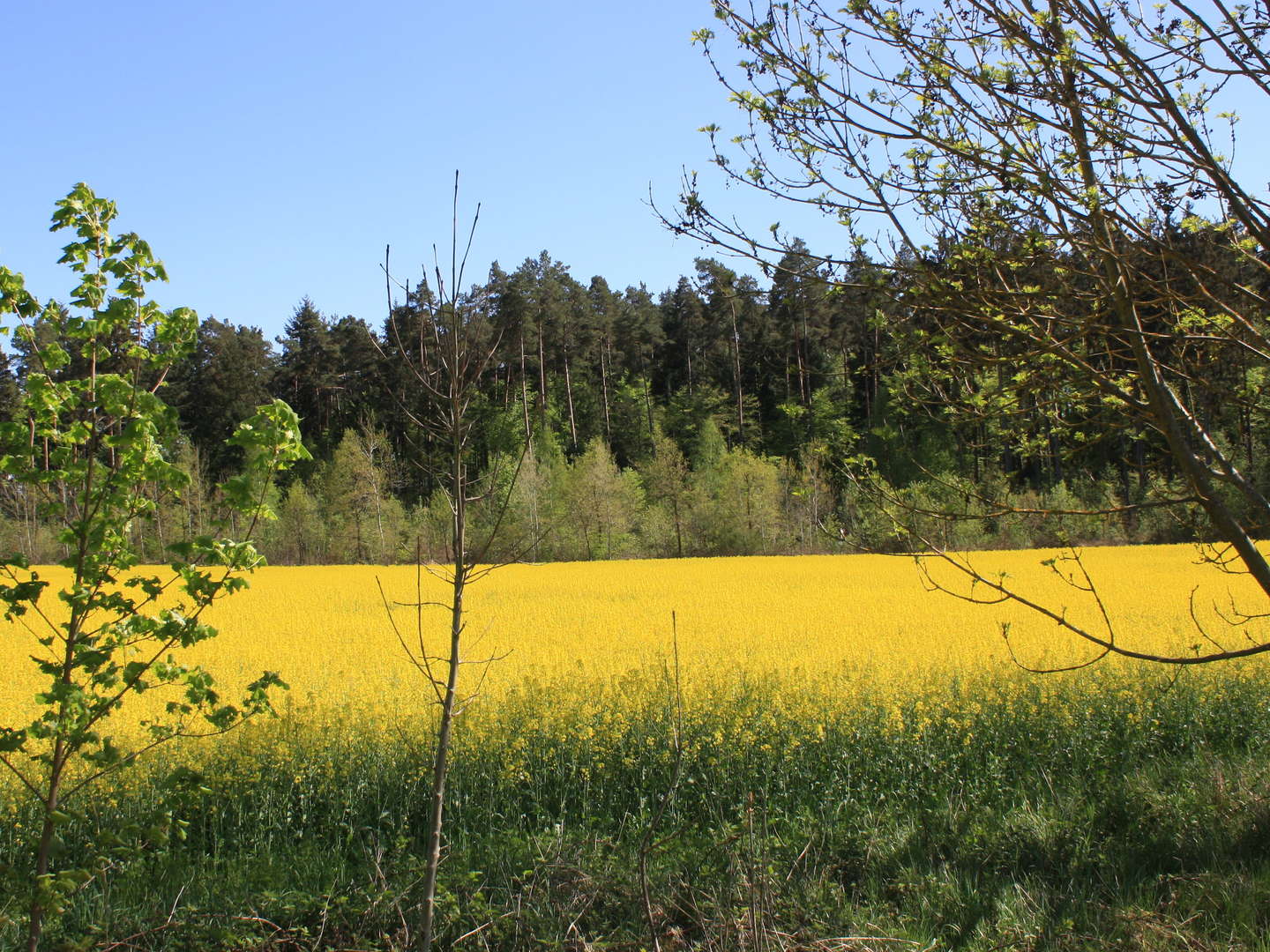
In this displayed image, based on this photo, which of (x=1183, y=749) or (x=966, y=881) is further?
(x=1183, y=749)

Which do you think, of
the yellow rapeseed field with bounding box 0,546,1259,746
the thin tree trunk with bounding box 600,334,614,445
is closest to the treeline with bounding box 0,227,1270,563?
the thin tree trunk with bounding box 600,334,614,445

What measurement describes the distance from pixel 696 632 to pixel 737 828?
864cm

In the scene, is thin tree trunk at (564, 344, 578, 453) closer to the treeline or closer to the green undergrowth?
the treeline

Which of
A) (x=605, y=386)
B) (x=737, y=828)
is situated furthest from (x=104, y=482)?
(x=605, y=386)

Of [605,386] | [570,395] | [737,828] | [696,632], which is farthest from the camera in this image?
[605,386]

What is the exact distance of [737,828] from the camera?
5.84 metres

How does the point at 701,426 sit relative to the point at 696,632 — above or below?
above

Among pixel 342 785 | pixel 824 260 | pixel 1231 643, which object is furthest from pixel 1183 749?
pixel 342 785

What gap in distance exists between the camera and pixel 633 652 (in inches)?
480

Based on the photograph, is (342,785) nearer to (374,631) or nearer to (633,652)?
(633,652)

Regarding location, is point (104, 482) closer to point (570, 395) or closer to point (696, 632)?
point (696, 632)

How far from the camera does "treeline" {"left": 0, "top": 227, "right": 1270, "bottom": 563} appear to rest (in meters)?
4.06

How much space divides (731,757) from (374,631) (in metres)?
10.7

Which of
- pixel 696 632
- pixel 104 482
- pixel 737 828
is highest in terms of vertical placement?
pixel 104 482
